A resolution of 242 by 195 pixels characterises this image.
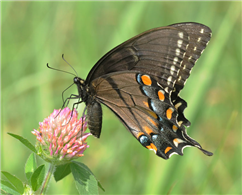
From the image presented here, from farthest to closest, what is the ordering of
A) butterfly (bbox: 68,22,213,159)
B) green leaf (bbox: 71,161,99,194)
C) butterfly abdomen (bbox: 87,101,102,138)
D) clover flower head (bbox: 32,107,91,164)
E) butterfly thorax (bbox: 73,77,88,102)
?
butterfly thorax (bbox: 73,77,88,102) → butterfly (bbox: 68,22,213,159) → butterfly abdomen (bbox: 87,101,102,138) → clover flower head (bbox: 32,107,91,164) → green leaf (bbox: 71,161,99,194)

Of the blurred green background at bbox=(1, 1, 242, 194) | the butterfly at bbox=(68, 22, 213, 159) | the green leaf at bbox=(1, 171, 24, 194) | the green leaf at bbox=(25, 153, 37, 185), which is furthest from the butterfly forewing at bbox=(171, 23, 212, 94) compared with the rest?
the green leaf at bbox=(1, 171, 24, 194)

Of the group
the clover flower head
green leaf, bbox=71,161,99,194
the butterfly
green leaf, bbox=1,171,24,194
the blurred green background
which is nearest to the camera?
green leaf, bbox=1,171,24,194

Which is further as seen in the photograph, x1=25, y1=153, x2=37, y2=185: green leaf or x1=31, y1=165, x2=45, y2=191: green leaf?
x1=25, y1=153, x2=37, y2=185: green leaf

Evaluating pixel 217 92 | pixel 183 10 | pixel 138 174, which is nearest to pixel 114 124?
pixel 138 174

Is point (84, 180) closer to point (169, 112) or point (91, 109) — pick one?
point (91, 109)

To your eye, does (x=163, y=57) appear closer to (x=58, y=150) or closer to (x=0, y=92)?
(x=58, y=150)

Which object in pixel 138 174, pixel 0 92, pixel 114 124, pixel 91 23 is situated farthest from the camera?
pixel 91 23

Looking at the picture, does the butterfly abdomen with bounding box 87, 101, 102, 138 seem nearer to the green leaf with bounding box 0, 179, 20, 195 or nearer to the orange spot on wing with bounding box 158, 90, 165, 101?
the orange spot on wing with bounding box 158, 90, 165, 101

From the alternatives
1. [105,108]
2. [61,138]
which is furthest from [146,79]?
[105,108]
